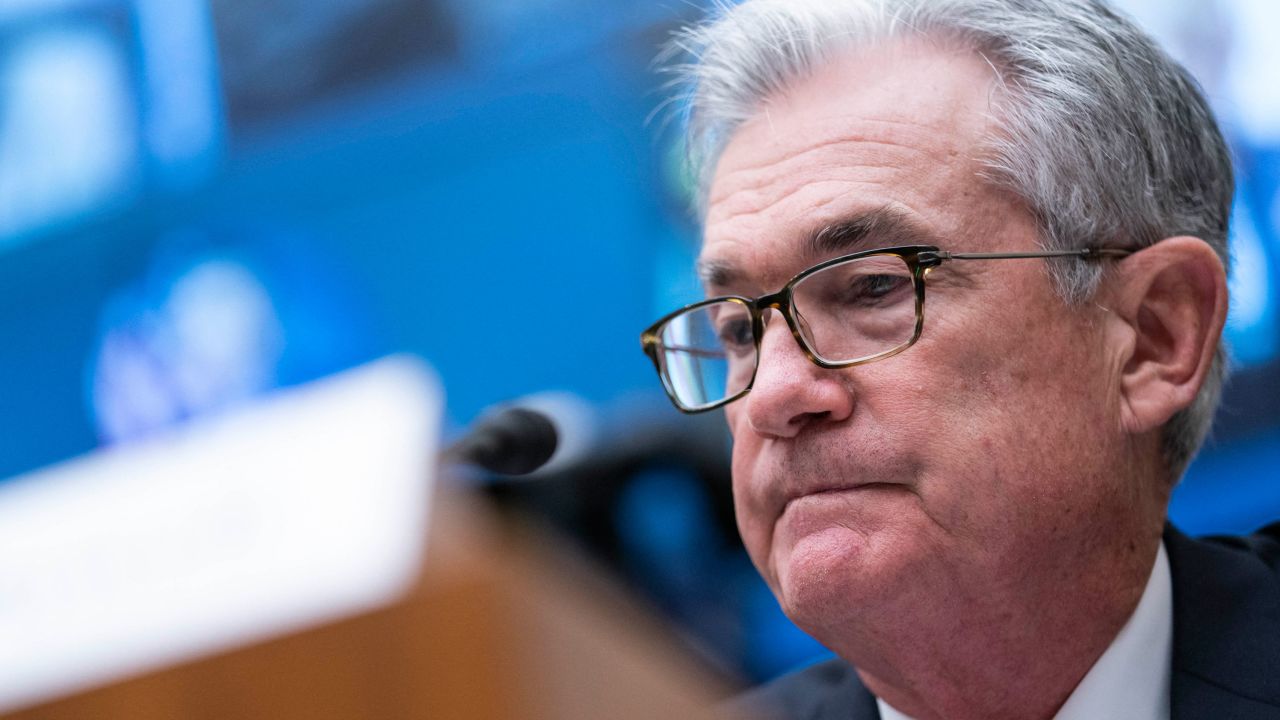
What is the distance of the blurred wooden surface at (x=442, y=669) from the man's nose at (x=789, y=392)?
1.16 ft

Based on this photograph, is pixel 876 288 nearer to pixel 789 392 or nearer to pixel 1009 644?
pixel 789 392

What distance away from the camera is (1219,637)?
140 cm

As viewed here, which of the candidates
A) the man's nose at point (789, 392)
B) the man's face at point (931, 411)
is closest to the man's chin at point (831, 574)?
the man's face at point (931, 411)

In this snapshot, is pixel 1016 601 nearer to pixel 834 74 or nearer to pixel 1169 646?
pixel 1169 646

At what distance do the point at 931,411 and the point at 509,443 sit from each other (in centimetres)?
54

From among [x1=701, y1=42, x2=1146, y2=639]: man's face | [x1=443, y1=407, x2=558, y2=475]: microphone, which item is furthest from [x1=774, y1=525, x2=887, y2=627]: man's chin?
[x1=443, y1=407, x2=558, y2=475]: microphone

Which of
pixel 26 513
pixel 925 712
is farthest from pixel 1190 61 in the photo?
pixel 26 513

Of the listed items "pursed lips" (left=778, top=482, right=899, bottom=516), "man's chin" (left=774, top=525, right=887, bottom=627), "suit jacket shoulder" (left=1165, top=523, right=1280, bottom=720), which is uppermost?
"pursed lips" (left=778, top=482, right=899, bottom=516)

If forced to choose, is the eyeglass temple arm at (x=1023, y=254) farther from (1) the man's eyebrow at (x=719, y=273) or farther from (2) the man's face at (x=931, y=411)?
(1) the man's eyebrow at (x=719, y=273)

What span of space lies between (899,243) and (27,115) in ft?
13.4

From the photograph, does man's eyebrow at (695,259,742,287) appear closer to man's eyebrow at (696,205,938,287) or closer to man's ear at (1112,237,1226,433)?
man's eyebrow at (696,205,938,287)

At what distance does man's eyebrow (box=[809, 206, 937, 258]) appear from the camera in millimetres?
1361

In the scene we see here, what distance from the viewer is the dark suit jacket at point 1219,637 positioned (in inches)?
52.6

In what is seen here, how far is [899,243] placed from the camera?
4.49ft
